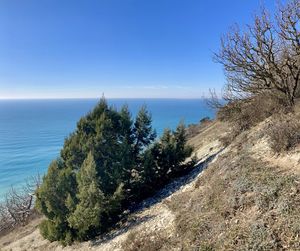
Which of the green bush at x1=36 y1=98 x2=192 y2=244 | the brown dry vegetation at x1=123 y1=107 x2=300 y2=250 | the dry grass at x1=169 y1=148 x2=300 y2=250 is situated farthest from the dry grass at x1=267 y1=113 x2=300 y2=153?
the green bush at x1=36 y1=98 x2=192 y2=244

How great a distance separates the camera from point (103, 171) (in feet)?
46.8

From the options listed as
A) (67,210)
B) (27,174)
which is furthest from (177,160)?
(27,174)

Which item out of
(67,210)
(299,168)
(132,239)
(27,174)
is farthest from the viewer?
(27,174)

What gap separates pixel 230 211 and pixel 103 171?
756cm

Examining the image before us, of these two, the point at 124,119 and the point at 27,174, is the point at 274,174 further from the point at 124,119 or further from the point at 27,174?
the point at 27,174

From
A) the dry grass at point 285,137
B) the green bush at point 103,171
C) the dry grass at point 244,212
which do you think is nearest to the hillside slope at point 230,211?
the dry grass at point 244,212

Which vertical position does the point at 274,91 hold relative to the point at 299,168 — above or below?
above

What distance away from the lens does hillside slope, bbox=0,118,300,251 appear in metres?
6.89

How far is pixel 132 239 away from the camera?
1014 centimetres

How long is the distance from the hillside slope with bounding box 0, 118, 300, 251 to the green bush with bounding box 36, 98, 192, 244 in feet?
3.50

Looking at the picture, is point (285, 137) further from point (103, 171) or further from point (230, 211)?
point (103, 171)

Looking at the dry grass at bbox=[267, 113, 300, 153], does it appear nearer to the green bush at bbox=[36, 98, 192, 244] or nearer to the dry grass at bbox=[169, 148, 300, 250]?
the dry grass at bbox=[169, 148, 300, 250]

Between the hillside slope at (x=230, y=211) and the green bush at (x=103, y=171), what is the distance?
1.07 meters

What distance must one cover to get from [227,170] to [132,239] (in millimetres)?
4432
